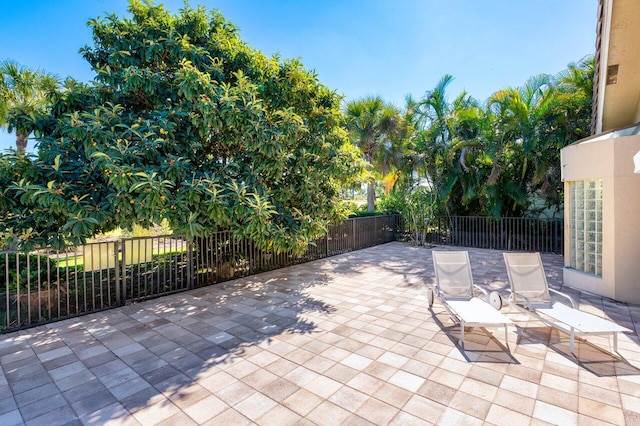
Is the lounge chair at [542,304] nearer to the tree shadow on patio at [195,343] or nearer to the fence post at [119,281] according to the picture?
the tree shadow on patio at [195,343]

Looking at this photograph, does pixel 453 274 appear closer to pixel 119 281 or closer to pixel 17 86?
pixel 119 281

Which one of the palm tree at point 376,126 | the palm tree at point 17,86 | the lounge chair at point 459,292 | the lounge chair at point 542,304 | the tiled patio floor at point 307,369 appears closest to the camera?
the tiled patio floor at point 307,369

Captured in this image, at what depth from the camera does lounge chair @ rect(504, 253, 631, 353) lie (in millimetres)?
3852

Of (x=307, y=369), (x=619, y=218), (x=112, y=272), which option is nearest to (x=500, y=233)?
(x=619, y=218)

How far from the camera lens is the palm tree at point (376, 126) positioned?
14781mm

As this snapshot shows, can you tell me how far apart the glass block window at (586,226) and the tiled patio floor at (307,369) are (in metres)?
1.02

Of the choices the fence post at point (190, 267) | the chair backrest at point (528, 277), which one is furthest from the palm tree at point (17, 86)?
the chair backrest at point (528, 277)

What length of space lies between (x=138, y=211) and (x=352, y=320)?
407 cm

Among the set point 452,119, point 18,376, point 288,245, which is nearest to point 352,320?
point 288,245

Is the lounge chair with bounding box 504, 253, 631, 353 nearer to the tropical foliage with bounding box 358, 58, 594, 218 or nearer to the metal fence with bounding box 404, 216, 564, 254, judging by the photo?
the tropical foliage with bounding box 358, 58, 594, 218

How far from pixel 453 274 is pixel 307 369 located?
337cm

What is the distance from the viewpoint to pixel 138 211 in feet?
16.7

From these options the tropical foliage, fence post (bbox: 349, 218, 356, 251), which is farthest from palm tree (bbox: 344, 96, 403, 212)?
fence post (bbox: 349, 218, 356, 251)

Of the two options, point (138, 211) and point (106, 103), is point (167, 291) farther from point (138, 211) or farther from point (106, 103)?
point (106, 103)
